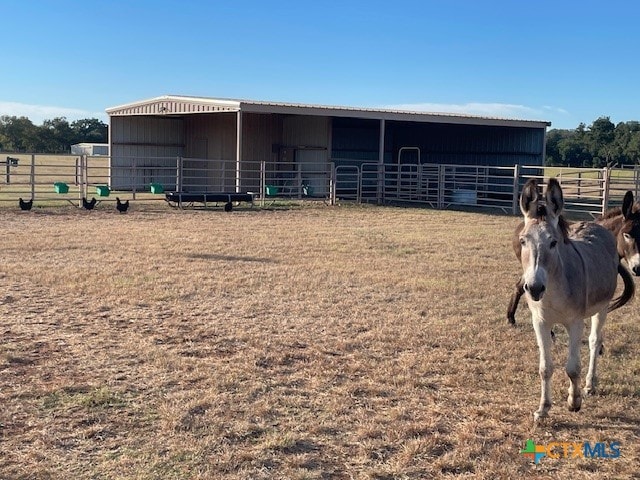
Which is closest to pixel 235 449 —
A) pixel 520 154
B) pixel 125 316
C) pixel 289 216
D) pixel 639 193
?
pixel 125 316

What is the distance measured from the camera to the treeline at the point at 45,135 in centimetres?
8244

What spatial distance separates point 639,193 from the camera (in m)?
22.2

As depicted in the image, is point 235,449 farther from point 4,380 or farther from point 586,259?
point 586,259

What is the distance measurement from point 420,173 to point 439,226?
664 centimetres

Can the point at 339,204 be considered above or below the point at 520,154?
below

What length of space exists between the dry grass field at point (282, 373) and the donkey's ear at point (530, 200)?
133 cm

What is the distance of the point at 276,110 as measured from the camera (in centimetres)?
2242

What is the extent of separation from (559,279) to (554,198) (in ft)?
1.72

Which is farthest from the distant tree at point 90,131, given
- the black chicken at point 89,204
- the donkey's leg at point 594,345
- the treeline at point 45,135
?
the donkey's leg at point 594,345

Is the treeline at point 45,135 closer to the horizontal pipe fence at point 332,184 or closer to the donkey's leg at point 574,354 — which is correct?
the horizontal pipe fence at point 332,184

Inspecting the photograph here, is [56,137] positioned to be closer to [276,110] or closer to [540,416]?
[276,110]

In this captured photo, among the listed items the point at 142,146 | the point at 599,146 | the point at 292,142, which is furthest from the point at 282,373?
the point at 599,146

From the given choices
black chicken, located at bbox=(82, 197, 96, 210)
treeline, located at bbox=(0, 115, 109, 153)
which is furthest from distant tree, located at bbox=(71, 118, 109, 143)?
black chicken, located at bbox=(82, 197, 96, 210)

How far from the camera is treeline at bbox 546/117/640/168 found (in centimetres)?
6506
